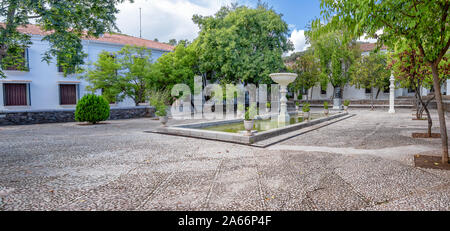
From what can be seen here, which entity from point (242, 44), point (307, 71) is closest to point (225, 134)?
point (242, 44)

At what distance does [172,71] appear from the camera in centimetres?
1814

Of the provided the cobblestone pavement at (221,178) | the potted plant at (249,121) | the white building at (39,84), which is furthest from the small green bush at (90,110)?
the potted plant at (249,121)

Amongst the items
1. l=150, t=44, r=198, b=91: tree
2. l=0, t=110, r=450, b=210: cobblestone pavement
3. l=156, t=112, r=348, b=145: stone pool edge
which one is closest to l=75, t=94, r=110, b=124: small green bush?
l=150, t=44, r=198, b=91: tree

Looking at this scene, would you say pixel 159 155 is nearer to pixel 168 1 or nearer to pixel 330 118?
pixel 168 1

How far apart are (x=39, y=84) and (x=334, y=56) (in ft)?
103

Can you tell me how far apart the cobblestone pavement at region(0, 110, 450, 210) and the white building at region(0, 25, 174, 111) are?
15.9 m

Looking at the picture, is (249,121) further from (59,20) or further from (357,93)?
(357,93)

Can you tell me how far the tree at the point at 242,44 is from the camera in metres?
19.3

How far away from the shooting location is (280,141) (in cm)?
756

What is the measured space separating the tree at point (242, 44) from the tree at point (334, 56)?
10.4m

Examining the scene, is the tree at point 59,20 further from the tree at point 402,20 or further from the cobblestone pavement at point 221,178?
the tree at point 402,20

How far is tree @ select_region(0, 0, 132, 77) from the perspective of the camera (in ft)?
22.9

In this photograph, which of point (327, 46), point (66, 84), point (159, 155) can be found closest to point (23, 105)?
point (66, 84)
